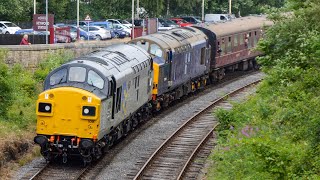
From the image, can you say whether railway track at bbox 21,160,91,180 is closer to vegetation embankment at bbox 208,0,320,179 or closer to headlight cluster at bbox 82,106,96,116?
headlight cluster at bbox 82,106,96,116

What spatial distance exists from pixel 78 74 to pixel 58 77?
0.60 meters

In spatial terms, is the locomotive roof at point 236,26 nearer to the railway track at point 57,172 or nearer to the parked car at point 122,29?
the parked car at point 122,29

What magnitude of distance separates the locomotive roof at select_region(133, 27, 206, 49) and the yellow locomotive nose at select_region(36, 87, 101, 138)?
9.98 meters

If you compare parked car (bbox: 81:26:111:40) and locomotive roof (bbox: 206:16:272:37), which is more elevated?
locomotive roof (bbox: 206:16:272:37)

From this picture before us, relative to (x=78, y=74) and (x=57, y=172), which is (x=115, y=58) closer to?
(x=78, y=74)

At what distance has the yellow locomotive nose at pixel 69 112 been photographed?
67.0ft

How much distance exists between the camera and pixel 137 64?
25.2 metres

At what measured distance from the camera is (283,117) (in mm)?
18000

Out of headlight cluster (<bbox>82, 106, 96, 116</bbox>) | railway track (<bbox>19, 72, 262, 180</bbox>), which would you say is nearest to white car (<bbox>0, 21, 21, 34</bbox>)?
railway track (<bbox>19, 72, 262, 180</bbox>)

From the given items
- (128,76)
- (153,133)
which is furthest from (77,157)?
(153,133)

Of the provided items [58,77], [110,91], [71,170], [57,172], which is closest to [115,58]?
[110,91]

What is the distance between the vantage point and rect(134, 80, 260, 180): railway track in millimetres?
20766

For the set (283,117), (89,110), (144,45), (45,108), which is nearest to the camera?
(283,117)

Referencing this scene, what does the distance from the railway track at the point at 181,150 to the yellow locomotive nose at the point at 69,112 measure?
1.96 meters
